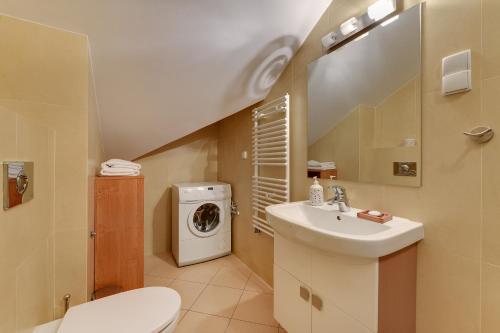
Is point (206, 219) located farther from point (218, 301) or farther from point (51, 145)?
point (51, 145)

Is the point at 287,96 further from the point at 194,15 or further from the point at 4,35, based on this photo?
the point at 4,35

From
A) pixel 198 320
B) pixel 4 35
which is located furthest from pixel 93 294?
pixel 4 35

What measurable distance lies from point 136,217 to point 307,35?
1.84 meters

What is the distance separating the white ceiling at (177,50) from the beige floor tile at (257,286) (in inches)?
65.1

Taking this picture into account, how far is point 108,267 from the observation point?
1.61 meters

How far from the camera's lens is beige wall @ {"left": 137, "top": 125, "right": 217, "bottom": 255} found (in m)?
2.87

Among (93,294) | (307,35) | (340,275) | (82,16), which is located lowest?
(93,294)

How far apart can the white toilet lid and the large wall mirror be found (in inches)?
46.3

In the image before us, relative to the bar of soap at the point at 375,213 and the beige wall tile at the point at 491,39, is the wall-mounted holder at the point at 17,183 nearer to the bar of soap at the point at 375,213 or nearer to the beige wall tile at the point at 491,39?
the bar of soap at the point at 375,213

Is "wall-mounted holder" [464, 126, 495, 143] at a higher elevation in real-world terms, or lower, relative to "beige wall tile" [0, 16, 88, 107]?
lower

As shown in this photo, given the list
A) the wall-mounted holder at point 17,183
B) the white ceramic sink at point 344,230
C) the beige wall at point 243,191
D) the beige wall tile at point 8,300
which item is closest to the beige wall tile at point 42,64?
the wall-mounted holder at point 17,183

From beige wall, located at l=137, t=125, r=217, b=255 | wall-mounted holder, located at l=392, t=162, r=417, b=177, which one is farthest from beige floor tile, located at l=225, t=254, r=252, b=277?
wall-mounted holder, located at l=392, t=162, r=417, b=177

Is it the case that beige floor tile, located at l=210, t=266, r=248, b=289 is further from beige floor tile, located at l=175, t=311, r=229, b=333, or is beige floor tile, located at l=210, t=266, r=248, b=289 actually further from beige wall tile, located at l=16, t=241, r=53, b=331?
beige wall tile, located at l=16, t=241, r=53, b=331

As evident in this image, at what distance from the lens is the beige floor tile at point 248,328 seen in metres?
1.58
